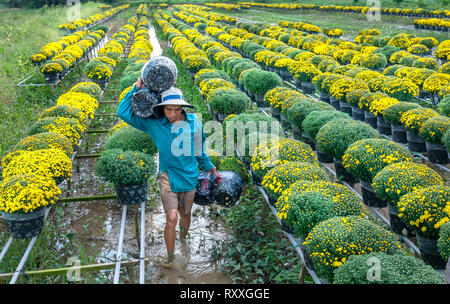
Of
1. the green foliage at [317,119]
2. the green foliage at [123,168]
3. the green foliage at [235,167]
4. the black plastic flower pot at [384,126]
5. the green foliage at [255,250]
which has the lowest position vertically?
the green foliage at [255,250]

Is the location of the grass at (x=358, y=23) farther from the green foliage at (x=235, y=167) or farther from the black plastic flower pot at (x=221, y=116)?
the green foliage at (x=235, y=167)

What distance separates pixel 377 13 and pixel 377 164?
36542 millimetres

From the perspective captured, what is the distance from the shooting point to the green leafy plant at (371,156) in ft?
15.8

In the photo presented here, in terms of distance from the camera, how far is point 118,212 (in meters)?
6.21

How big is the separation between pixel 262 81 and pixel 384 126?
343 cm

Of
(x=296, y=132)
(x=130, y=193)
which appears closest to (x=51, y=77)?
(x=296, y=132)

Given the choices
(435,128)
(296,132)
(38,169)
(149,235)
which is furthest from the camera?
(296,132)

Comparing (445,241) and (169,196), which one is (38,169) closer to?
(169,196)

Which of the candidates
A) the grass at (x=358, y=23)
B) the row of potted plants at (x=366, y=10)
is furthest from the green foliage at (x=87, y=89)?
the row of potted plants at (x=366, y=10)

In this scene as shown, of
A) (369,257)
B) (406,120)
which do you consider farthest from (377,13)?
(369,257)

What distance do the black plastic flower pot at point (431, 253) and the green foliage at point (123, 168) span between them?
3304mm

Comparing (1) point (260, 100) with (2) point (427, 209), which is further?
(1) point (260, 100)

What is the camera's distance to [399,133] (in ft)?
23.8
